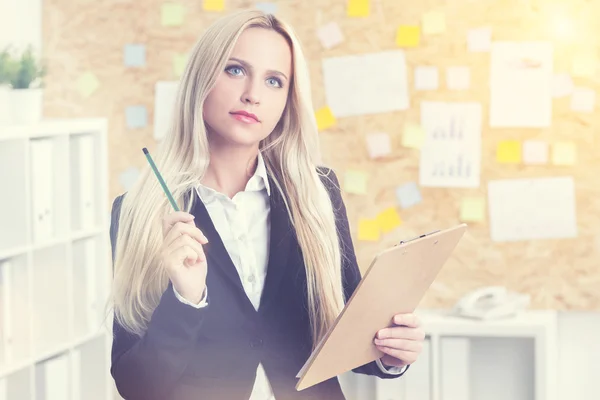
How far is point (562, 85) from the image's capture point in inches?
113

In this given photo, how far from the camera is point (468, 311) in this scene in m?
2.80

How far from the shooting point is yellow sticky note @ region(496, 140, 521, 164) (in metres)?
2.91

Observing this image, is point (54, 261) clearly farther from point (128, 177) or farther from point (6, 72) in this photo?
point (6, 72)

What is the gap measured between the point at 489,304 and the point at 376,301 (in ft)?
5.18

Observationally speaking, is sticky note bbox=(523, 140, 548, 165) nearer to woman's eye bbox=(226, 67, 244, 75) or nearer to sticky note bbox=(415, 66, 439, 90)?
sticky note bbox=(415, 66, 439, 90)

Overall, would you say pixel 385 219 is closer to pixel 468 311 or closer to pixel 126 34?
pixel 468 311

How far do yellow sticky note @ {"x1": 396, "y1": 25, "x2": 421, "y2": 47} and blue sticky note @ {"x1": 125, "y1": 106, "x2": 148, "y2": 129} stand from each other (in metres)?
0.88

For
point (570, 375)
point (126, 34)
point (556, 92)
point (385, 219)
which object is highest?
point (126, 34)

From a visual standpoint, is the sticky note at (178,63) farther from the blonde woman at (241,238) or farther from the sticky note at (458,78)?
the blonde woman at (241,238)

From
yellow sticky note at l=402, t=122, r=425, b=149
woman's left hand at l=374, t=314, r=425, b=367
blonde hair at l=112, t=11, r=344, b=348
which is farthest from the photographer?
yellow sticky note at l=402, t=122, r=425, b=149

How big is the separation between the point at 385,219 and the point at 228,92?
5.04ft

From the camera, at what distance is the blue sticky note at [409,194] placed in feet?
9.73

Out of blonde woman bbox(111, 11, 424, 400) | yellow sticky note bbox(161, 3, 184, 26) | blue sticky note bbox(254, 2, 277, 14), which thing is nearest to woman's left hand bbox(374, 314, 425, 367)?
blonde woman bbox(111, 11, 424, 400)

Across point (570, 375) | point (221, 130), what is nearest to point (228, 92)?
point (221, 130)
